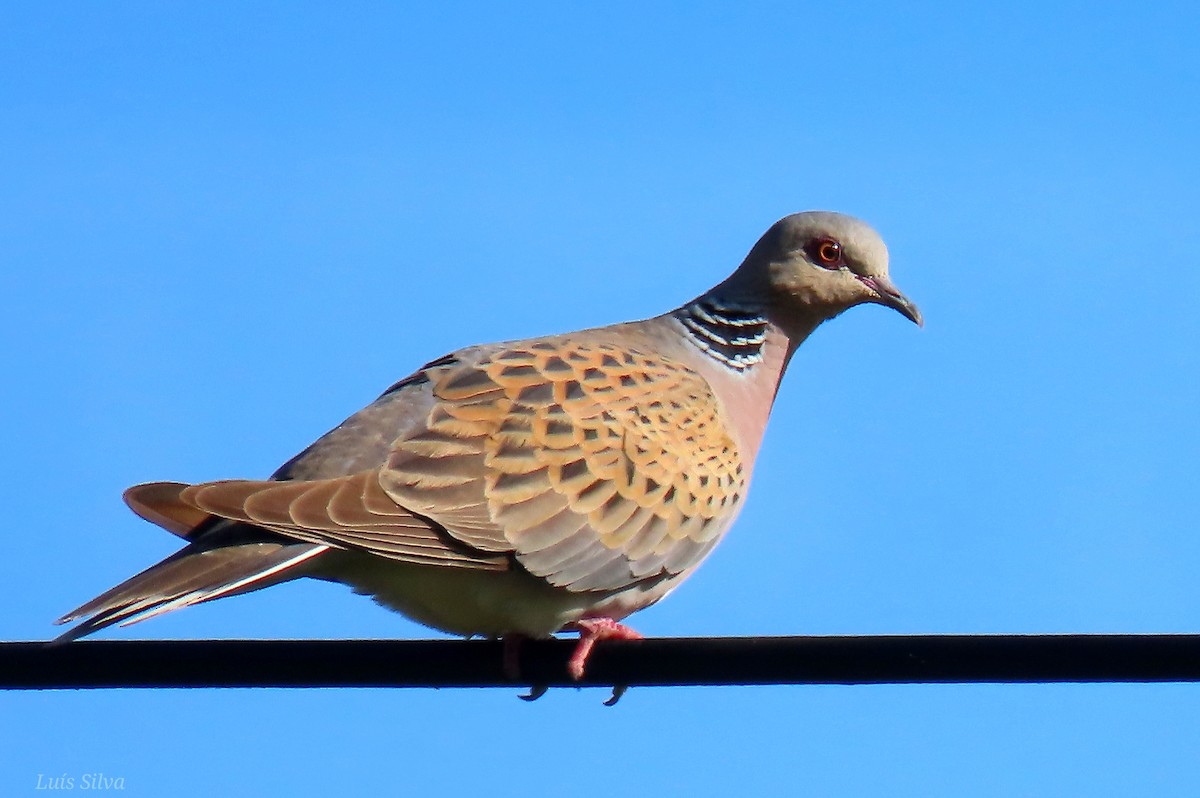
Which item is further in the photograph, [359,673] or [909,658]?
[359,673]

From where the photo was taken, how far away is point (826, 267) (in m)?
6.63

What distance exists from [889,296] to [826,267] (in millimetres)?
268

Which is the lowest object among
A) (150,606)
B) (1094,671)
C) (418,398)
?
(1094,671)

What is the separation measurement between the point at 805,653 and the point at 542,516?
1.88 meters

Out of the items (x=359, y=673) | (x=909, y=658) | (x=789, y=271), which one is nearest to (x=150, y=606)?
(x=359, y=673)

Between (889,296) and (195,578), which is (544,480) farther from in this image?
(889,296)

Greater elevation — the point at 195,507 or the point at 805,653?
the point at 195,507

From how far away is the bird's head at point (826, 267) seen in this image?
21.6 feet

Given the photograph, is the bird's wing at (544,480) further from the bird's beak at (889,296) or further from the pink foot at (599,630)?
the bird's beak at (889,296)

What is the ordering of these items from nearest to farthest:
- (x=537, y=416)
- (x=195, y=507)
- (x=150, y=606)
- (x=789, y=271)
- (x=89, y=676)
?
(x=89, y=676)
(x=150, y=606)
(x=195, y=507)
(x=537, y=416)
(x=789, y=271)

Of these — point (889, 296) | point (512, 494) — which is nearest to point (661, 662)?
point (512, 494)

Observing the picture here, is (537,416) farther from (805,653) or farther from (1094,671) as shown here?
(1094,671)

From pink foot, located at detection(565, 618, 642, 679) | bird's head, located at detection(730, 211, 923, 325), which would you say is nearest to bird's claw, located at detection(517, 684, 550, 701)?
pink foot, located at detection(565, 618, 642, 679)

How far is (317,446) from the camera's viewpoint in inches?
203
